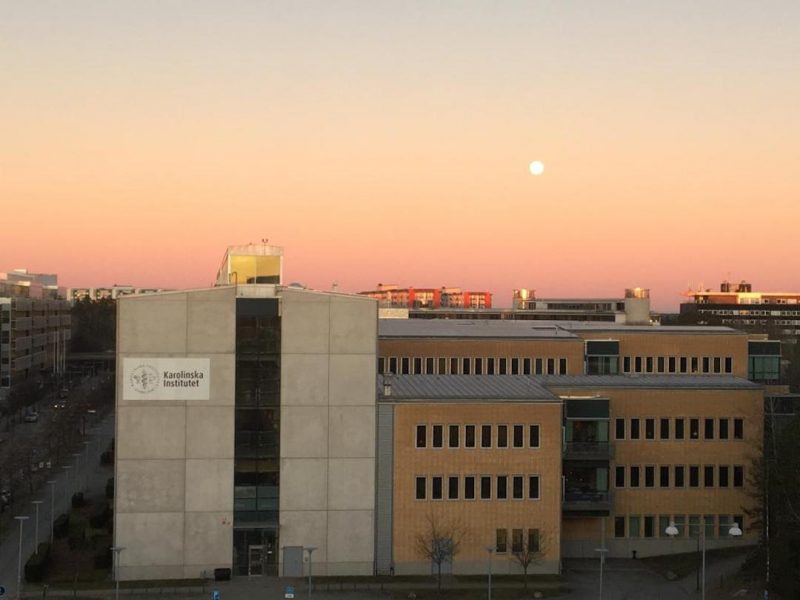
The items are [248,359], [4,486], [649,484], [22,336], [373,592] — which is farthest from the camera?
[22,336]

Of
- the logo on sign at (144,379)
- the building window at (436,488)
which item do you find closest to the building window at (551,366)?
the building window at (436,488)

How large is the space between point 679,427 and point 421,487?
17636 millimetres

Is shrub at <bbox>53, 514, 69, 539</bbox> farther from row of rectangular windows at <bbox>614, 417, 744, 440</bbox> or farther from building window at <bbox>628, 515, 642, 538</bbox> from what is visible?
building window at <bbox>628, 515, 642, 538</bbox>

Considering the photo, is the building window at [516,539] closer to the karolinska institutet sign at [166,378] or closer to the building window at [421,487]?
the building window at [421,487]

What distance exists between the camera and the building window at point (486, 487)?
56812 mm

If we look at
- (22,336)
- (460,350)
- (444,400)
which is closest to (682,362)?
(460,350)

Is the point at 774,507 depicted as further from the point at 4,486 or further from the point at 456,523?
the point at 4,486

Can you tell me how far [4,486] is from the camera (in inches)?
2958

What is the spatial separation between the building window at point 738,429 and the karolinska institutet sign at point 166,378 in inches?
1292

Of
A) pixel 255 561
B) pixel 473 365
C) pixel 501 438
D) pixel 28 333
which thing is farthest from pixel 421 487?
pixel 28 333

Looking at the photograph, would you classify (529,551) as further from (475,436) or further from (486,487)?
(475,436)

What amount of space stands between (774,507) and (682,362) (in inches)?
1189

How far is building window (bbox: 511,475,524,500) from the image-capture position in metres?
57.0

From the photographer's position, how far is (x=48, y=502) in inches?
2911
